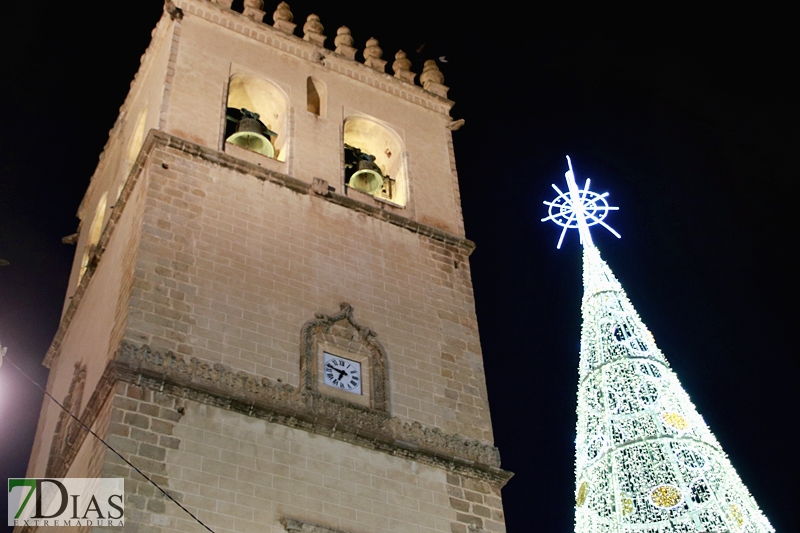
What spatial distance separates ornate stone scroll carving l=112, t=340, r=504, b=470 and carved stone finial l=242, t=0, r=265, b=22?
8.15m

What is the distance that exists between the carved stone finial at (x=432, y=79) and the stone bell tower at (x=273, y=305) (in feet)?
2.88

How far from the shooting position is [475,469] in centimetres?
1756

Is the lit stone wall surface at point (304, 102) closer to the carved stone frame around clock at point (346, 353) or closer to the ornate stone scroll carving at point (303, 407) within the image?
the carved stone frame around clock at point (346, 353)

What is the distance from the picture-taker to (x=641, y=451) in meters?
17.2

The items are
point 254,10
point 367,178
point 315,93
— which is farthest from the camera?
point 254,10

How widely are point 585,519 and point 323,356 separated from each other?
15.0ft

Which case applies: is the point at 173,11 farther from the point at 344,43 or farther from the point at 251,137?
the point at 344,43

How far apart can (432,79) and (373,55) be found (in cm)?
140

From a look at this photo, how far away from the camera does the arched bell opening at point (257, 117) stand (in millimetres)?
21266

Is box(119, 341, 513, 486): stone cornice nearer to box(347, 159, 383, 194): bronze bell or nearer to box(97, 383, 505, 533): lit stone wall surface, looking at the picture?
box(97, 383, 505, 533): lit stone wall surface

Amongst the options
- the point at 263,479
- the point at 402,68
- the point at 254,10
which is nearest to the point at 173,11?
the point at 254,10

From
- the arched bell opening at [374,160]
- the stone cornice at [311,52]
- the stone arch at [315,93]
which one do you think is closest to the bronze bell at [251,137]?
the arched bell opening at [374,160]

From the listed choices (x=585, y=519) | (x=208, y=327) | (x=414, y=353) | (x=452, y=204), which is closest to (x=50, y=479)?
(x=208, y=327)

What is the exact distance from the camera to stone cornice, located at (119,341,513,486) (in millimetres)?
15953
